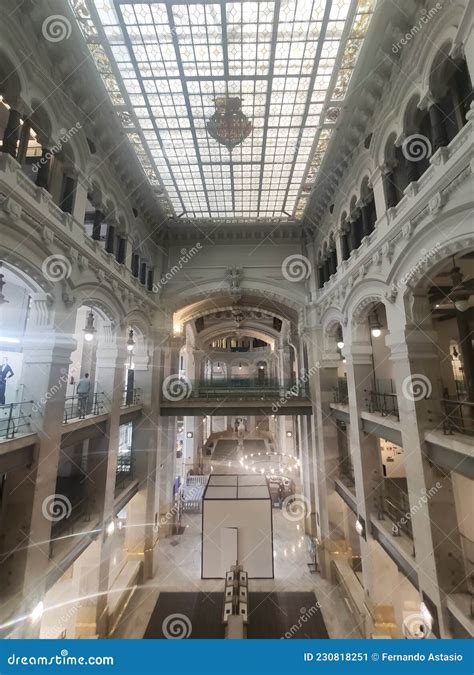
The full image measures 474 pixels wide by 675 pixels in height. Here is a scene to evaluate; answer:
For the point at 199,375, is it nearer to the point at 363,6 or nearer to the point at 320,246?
the point at 320,246

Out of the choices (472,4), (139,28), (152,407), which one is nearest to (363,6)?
(472,4)

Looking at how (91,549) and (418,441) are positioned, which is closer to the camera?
(418,441)

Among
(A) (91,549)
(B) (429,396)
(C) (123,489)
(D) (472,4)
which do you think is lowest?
(A) (91,549)

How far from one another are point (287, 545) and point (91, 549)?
28.5ft

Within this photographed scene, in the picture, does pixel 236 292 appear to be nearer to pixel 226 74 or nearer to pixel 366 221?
pixel 366 221

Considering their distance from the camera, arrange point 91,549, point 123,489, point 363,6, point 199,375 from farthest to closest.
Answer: point 199,375
point 123,489
point 91,549
point 363,6

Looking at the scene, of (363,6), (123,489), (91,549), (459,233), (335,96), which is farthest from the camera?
(123,489)

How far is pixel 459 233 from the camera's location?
4715 mm

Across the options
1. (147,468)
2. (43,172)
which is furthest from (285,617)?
(43,172)

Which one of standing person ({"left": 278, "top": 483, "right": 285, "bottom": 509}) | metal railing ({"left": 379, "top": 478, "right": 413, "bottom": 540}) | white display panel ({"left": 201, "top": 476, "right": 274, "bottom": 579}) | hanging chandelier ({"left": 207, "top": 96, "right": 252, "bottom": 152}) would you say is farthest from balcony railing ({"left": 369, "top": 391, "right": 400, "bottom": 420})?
standing person ({"left": 278, "top": 483, "right": 285, "bottom": 509})

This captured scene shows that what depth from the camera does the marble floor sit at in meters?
9.07

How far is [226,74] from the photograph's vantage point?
22.6 feet

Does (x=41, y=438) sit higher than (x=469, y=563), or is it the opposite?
(x=41, y=438)

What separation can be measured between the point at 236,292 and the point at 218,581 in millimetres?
12016
